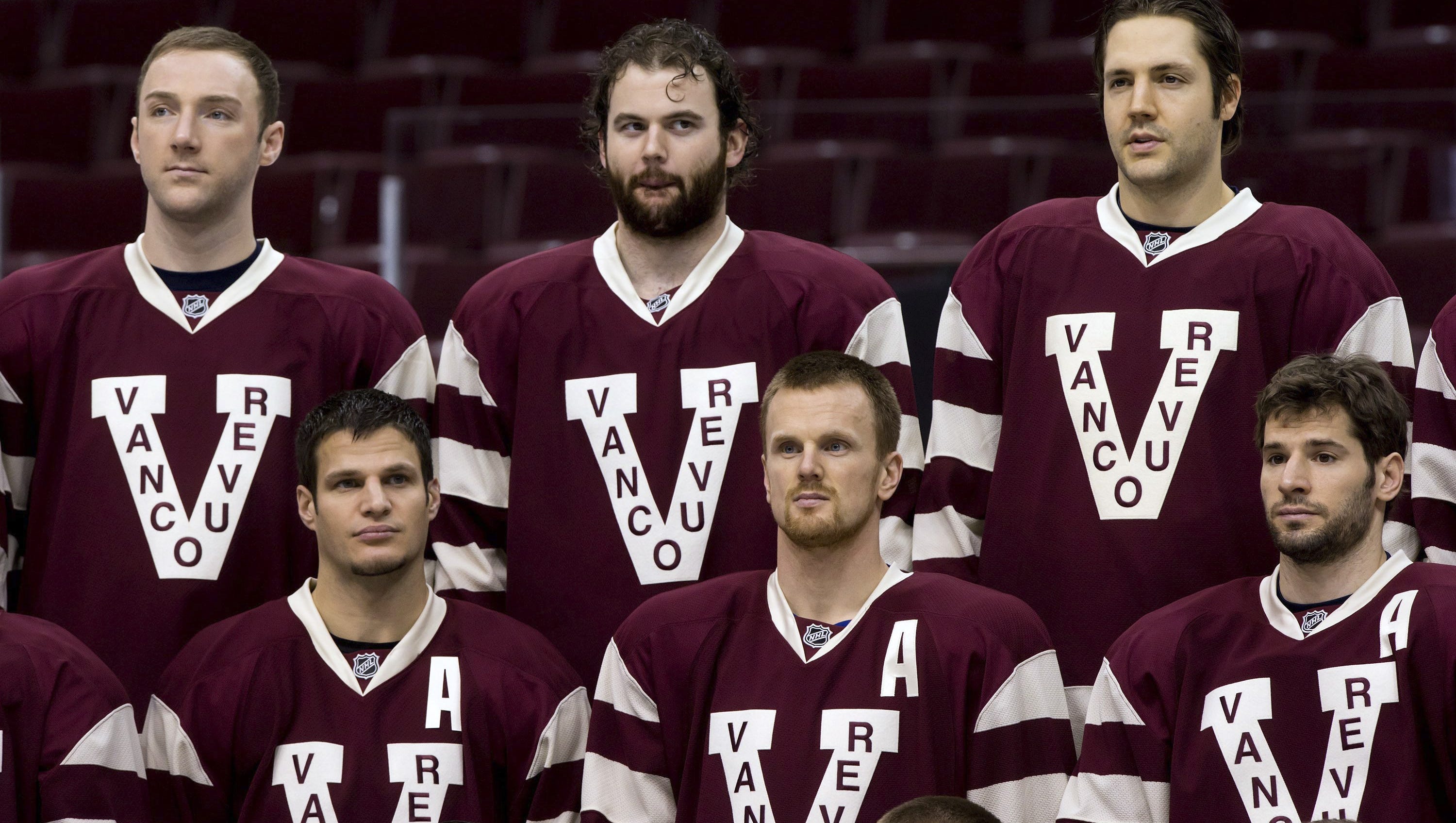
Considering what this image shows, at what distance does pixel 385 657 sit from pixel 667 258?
90 centimetres

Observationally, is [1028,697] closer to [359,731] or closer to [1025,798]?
→ [1025,798]

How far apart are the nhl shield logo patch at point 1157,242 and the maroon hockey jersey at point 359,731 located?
126cm

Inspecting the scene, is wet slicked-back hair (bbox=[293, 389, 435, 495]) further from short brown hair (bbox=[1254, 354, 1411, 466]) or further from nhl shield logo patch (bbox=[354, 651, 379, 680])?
short brown hair (bbox=[1254, 354, 1411, 466])

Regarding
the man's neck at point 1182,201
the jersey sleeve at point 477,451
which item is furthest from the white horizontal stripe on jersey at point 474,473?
the man's neck at point 1182,201

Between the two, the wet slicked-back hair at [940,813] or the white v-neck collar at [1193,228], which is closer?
the wet slicked-back hair at [940,813]

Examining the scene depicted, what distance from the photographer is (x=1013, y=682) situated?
9.86ft

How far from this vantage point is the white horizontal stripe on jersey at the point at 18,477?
3.48m

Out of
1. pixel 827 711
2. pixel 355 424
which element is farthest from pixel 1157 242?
pixel 355 424

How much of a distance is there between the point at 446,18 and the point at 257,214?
1.42m

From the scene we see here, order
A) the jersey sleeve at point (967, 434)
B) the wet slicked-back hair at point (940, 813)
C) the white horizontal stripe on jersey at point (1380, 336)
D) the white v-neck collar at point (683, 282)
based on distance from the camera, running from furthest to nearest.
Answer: the white v-neck collar at point (683, 282)
the jersey sleeve at point (967, 434)
the white horizontal stripe on jersey at point (1380, 336)
the wet slicked-back hair at point (940, 813)

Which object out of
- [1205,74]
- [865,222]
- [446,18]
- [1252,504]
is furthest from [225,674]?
[446,18]

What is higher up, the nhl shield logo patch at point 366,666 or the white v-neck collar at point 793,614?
the white v-neck collar at point 793,614

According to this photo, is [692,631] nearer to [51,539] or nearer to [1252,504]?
[1252,504]

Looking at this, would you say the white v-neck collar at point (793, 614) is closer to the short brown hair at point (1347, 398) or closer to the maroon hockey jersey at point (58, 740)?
the short brown hair at point (1347, 398)
